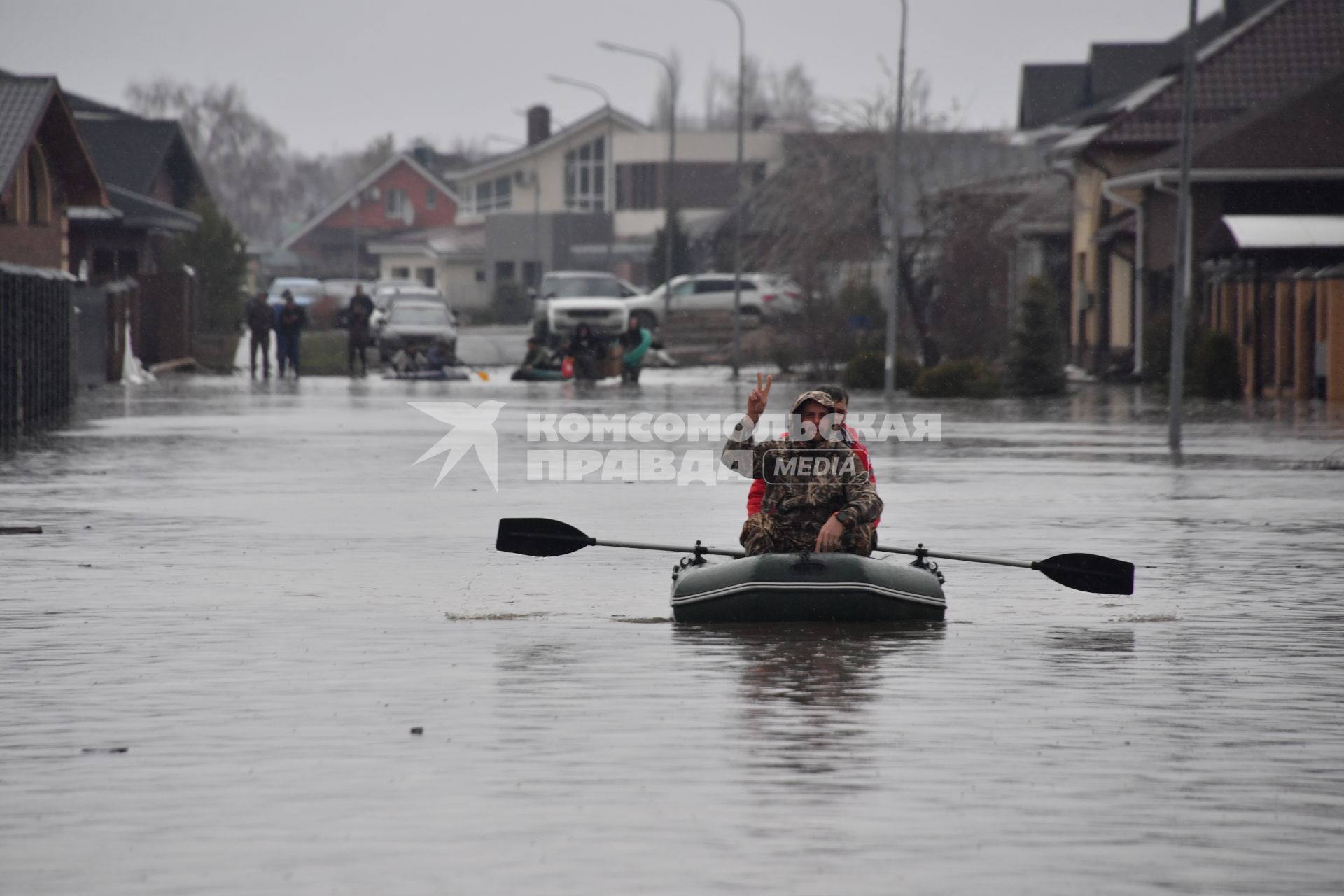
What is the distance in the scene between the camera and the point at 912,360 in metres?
49.3

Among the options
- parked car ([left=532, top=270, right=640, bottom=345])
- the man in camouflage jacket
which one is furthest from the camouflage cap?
parked car ([left=532, top=270, right=640, bottom=345])

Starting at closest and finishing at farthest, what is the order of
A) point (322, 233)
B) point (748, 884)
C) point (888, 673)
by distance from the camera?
1. point (748, 884)
2. point (888, 673)
3. point (322, 233)

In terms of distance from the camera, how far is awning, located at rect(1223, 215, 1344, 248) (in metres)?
41.9

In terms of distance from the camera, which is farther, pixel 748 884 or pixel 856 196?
pixel 856 196

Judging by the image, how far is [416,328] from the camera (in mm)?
59906

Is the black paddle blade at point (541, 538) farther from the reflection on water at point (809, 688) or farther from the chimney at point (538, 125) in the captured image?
the chimney at point (538, 125)

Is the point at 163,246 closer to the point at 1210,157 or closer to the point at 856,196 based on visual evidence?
the point at 856,196

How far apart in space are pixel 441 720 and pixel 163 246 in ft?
197

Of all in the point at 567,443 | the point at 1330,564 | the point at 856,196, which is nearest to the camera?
the point at 1330,564

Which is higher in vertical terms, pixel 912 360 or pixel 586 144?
pixel 586 144

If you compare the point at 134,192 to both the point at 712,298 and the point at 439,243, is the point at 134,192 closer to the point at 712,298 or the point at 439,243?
the point at 712,298

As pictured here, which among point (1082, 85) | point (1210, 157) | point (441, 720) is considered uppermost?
point (1082, 85)

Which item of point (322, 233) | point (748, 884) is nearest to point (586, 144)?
point (322, 233)

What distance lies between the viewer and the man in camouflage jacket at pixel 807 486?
12578 millimetres
